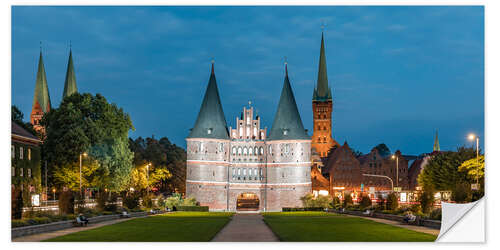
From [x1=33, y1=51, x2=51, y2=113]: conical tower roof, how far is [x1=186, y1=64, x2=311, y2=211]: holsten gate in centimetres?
3237

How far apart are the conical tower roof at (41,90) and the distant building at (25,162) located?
1926 inches

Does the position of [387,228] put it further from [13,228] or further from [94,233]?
[13,228]

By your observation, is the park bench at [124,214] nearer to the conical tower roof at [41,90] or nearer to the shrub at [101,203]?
the shrub at [101,203]

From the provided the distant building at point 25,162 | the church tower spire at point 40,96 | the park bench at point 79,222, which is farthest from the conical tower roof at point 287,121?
the park bench at point 79,222

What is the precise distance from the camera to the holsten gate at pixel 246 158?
363ft

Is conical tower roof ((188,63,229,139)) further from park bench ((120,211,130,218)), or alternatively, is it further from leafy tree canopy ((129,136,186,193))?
park bench ((120,211,130,218))

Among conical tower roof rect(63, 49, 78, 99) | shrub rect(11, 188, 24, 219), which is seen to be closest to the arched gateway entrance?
conical tower roof rect(63, 49, 78, 99)

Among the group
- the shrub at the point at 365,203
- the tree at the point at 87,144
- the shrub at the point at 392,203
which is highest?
the tree at the point at 87,144

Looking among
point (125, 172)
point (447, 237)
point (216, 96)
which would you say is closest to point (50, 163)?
point (125, 172)

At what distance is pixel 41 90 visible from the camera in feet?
427

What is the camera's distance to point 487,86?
112ft
